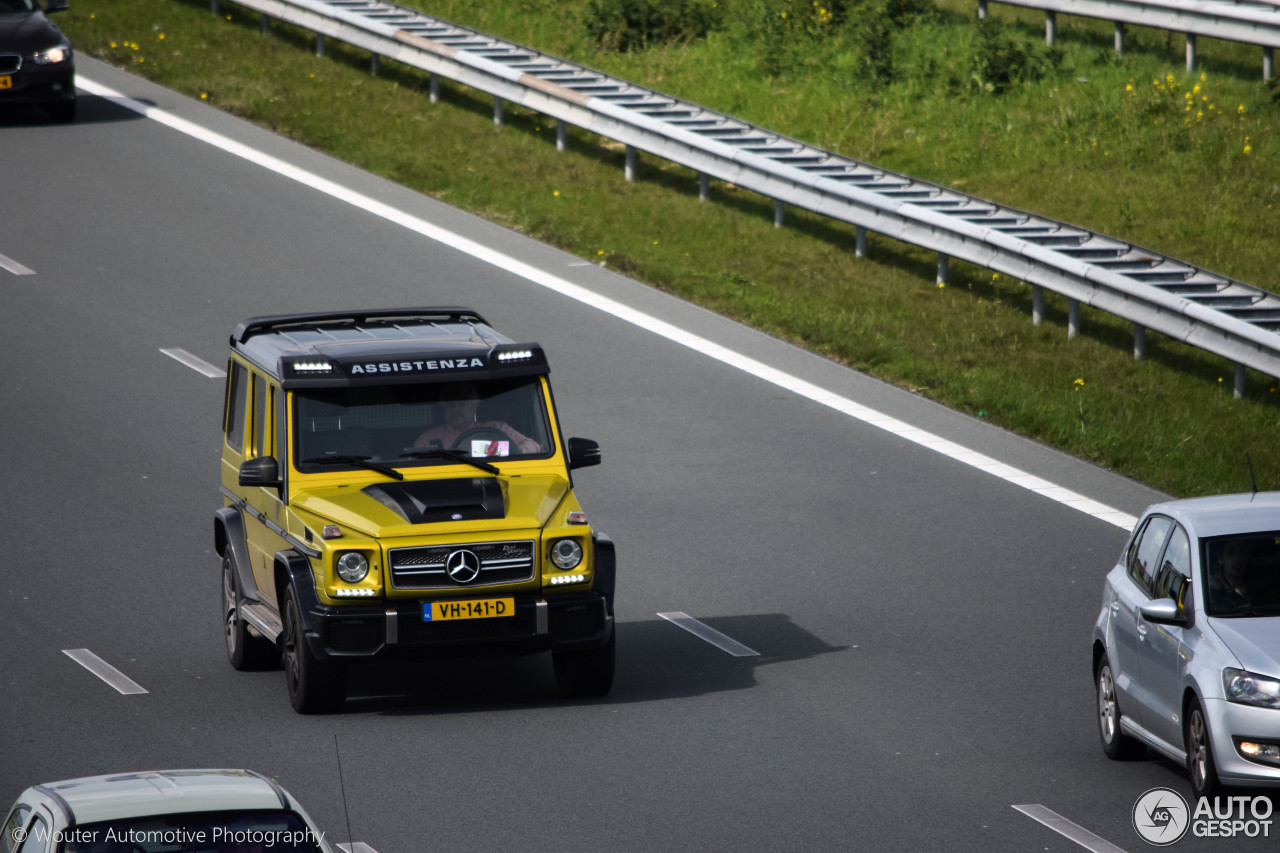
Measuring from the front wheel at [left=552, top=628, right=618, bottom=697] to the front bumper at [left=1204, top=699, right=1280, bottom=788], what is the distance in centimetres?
352

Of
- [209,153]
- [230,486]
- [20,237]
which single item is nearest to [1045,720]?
[230,486]

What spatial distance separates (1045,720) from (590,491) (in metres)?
5.71

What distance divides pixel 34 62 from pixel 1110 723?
18.8 m

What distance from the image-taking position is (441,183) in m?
24.3

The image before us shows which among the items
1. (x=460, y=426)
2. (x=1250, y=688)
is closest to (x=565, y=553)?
(x=460, y=426)

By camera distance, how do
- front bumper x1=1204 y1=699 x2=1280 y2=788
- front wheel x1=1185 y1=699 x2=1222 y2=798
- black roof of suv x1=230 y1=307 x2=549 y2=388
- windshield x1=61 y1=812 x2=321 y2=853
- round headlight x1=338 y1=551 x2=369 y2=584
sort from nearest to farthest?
windshield x1=61 y1=812 x2=321 y2=853
front bumper x1=1204 y1=699 x2=1280 y2=788
front wheel x1=1185 y1=699 x2=1222 y2=798
round headlight x1=338 y1=551 x2=369 y2=584
black roof of suv x1=230 y1=307 x2=549 y2=388

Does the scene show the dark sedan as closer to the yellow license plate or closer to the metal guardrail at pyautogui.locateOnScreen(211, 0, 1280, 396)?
the metal guardrail at pyautogui.locateOnScreen(211, 0, 1280, 396)

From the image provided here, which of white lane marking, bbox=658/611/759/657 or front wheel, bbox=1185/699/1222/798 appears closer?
front wheel, bbox=1185/699/1222/798

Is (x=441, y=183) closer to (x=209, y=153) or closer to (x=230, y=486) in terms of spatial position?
(x=209, y=153)

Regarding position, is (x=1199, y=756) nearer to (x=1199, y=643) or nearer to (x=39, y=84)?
(x=1199, y=643)

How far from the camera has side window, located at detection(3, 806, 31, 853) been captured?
6.54m

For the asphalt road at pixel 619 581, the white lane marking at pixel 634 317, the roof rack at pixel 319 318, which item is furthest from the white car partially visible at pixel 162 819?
the white lane marking at pixel 634 317

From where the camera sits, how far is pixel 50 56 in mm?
24984

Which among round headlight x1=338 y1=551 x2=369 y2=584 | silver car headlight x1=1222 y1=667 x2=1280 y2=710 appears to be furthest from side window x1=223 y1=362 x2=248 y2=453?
silver car headlight x1=1222 y1=667 x2=1280 y2=710
